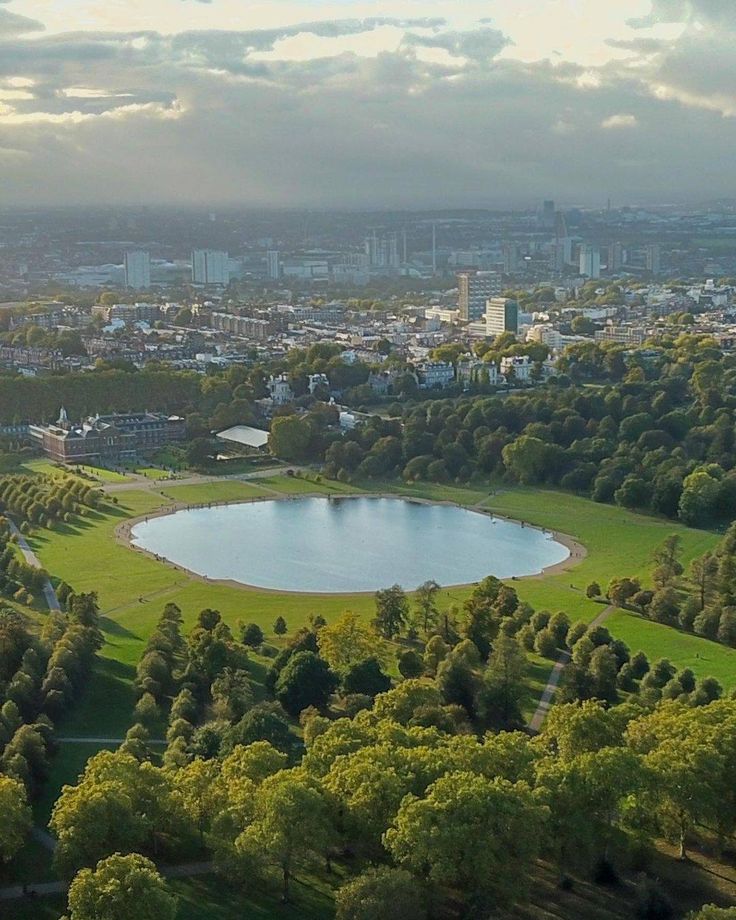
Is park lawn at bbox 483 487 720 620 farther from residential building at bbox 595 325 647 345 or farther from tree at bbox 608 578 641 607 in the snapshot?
residential building at bbox 595 325 647 345

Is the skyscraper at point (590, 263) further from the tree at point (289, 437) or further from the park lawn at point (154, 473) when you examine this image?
the park lawn at point (154, 473)

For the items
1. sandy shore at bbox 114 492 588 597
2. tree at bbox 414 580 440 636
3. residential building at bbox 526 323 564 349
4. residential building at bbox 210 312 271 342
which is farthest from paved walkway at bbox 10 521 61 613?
residential building at bbox 210 312 271 342

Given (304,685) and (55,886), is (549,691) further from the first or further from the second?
(55,886)

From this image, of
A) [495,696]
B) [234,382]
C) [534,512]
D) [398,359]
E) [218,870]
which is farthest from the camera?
[398,359]

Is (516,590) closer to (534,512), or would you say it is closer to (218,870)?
(534,512)

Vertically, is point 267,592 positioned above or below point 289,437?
below

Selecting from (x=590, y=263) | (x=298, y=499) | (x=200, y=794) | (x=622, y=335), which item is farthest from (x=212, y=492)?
(x=590, y=263)

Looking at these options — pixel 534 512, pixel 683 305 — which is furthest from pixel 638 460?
pixel 683 305
